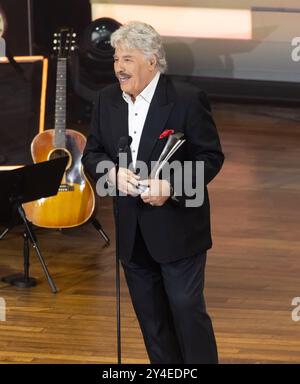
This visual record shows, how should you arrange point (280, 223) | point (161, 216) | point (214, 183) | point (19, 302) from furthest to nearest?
point (214, 183)
point (280, 223)
point (19, 302)
point (161, 216)

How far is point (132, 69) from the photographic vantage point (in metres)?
4.33

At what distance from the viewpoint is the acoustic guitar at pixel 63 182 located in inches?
285

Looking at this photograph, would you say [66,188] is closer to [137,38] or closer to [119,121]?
[119,121]

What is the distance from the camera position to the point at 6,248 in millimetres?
7527

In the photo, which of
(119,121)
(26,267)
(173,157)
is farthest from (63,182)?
(173,157)

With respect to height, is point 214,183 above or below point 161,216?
below

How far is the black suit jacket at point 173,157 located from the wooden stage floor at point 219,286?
1354 millimetres

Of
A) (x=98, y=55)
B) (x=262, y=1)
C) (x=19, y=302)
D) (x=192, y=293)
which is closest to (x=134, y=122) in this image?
(x=192, y=293)

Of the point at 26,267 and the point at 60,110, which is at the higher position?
the point at 60,110

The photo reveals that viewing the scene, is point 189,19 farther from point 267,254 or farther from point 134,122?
point 134,122

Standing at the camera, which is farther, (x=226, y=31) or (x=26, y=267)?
(x=226, y=31)

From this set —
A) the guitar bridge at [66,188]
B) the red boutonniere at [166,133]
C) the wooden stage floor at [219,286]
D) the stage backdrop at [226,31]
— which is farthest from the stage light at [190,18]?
the red boutonniere at [166,133]

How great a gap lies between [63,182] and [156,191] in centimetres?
310

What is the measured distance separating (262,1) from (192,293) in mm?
7290
